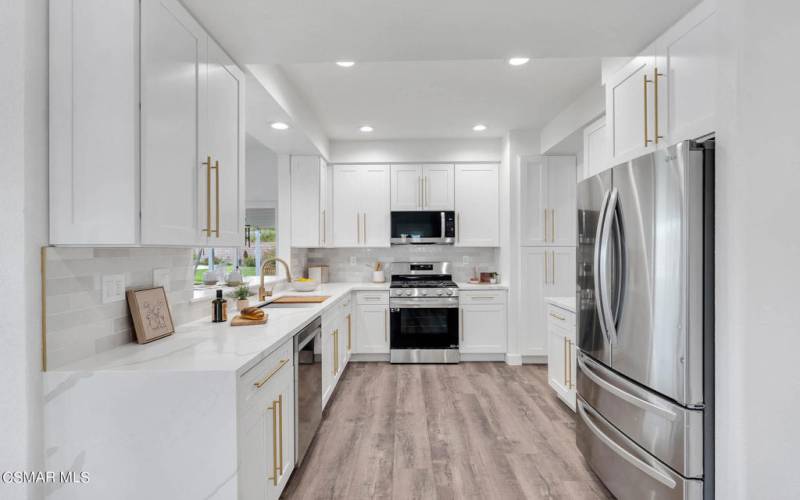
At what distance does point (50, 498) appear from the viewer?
1224mm

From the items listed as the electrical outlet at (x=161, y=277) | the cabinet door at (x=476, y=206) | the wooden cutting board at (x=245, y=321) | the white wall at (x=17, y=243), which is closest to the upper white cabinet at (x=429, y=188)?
the cabinet door at (x=476, y=206)

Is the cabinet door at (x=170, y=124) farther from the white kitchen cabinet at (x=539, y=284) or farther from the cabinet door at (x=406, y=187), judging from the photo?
the white kitchen cabinet at (x=539, y=284)

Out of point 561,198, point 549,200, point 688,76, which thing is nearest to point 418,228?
point 549,200

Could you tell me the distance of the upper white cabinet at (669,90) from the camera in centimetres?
151

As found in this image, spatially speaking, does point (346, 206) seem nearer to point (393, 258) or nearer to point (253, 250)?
point (393, 258)

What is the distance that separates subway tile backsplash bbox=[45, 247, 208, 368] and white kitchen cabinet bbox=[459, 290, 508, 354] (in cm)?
310

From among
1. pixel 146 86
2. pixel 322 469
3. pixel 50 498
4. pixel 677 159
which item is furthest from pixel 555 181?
pixel 50 498

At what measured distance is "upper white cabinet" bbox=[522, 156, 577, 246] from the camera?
4.13 meters

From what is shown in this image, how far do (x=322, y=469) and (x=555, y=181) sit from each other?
139 inches

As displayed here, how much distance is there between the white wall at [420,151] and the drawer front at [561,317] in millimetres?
2054

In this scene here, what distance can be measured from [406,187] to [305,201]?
1.18 m

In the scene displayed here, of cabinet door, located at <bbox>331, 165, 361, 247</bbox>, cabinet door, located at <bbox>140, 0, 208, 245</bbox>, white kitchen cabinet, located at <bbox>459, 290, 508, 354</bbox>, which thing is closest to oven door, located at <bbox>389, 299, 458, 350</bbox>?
white kitchen cabinet, located at <bbox>459, 290, 508, 354</bbox>

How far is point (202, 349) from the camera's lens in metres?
1.53

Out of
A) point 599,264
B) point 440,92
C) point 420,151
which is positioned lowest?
point 599,264
